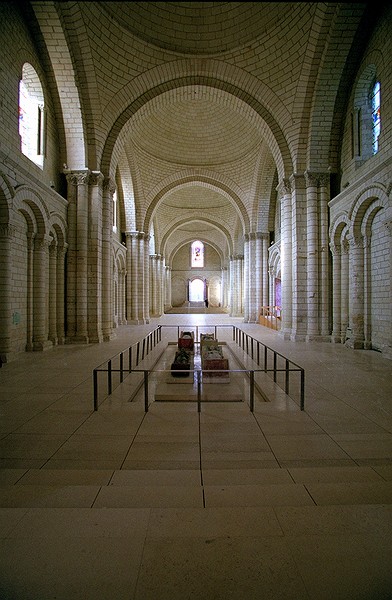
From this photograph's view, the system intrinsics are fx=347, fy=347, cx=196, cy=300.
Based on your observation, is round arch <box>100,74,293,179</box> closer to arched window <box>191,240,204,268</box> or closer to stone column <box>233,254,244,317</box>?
stone column <box>233,254,244,317</box>

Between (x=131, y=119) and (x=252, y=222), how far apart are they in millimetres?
11223

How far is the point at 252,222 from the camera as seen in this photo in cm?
2298

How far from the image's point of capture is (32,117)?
11.3 metres

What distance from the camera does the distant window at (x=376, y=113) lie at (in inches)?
424

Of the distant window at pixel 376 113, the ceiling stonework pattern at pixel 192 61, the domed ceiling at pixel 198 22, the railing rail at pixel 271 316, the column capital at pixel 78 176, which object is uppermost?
the domed ceiling at pixel 198 22

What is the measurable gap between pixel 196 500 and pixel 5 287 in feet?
27.4

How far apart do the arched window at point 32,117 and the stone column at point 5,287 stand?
3.79 metres

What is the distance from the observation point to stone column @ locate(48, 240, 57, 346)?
1214 centimetres

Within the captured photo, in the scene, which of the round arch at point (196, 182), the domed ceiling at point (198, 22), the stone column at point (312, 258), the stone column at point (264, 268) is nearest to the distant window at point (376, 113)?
the stone column at point (312, 258)

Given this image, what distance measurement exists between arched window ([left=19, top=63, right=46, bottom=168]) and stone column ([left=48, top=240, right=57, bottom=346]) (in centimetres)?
288

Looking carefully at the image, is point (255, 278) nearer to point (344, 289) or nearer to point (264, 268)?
point (264, 268)

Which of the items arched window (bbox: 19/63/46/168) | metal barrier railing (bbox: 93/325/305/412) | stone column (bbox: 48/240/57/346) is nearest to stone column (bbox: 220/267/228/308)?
metal barrier railing (bbox: 93/325/305/412)

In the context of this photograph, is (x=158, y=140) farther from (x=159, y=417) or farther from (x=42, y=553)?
(x=42, y=553)

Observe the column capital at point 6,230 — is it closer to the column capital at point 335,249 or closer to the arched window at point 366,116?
the column capital at point 335,249
